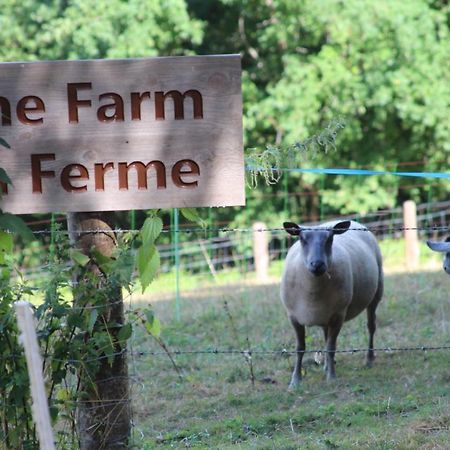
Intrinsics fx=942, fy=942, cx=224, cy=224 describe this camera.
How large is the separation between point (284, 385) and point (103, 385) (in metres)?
3.33

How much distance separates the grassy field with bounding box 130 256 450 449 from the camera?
609cm

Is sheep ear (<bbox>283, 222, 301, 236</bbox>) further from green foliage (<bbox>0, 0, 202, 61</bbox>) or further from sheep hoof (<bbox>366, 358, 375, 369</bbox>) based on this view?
green foliage (<bbox>0, 0, 202, 61</bbox>)

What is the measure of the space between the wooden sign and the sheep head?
127 inches

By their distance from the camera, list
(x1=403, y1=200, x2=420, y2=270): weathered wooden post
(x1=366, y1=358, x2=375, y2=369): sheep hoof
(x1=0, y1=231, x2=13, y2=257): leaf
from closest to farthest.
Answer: (x1=0, y1=231, x2=13, y2=257): leaf < (x1=366, y1=358, x2=375, y2=369): sheep hoof < (x1=403, y1=200, x2=420, y2=270): weathered wooden post

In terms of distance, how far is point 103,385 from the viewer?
16.6 ft

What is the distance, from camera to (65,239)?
4.93 meters

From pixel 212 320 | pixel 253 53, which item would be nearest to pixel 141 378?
pixel 212 320

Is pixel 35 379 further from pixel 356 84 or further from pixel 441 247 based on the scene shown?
pixel 356 84

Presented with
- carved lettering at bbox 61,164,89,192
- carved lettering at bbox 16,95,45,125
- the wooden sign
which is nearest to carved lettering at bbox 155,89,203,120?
the wooden sign

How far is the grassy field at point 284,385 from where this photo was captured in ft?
20.0

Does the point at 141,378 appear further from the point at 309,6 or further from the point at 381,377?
the point at 309,6

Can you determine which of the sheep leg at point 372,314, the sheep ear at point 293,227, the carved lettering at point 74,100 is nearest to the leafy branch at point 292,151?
the carved lettering at point 74,100

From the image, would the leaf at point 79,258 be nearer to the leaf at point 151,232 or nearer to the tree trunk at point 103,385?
the tree trunk at point 103,385

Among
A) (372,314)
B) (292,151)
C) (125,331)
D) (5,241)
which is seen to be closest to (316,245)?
(372,314)
